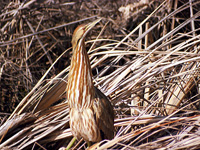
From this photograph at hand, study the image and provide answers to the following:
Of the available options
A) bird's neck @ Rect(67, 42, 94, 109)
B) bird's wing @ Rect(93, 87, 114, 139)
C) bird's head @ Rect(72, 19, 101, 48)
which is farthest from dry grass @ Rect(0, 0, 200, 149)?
bird's head @ Rect(72, 19, 101, 48)

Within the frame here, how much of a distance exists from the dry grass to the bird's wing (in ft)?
0.33

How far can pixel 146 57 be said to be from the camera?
7.68 feet

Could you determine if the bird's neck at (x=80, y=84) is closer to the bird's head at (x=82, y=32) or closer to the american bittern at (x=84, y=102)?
the american bittern at (x=84, y=102)

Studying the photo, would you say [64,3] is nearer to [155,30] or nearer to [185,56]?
[155,30]

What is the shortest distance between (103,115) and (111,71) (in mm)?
1151

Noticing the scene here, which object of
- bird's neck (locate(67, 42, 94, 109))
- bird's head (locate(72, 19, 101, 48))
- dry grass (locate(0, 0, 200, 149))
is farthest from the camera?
dry grass (locate(0, 0, 200, 149))

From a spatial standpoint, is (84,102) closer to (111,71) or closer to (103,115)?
(103,115)

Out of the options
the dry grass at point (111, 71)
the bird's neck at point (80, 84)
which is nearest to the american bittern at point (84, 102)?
the bird's neck at point (80, 84)

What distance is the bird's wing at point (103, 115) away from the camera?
1.98 m

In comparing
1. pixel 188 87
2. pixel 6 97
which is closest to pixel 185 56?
pixel 188 87

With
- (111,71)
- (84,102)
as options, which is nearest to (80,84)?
(84,102)

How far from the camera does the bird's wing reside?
1.98 meters

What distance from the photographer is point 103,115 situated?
78.9 inches

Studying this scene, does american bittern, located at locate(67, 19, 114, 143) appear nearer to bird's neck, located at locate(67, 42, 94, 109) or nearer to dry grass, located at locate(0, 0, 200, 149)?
bird's neck, located at locate(67, 42, 94, 109)
